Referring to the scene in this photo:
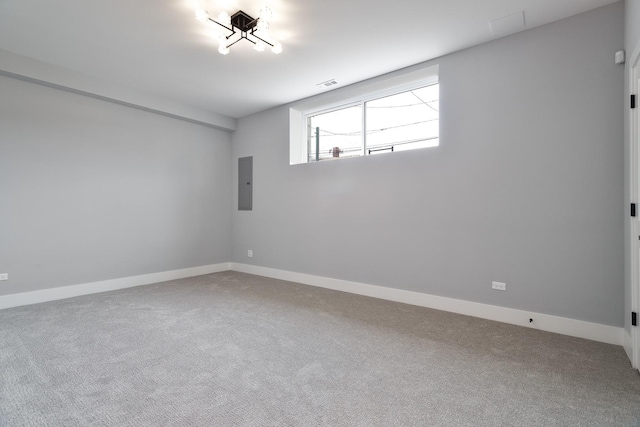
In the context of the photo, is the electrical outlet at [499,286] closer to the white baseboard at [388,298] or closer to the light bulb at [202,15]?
the white baseboard at [388,298]

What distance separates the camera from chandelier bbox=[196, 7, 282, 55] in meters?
2.56

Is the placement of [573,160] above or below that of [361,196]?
above

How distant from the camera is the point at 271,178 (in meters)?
5.25

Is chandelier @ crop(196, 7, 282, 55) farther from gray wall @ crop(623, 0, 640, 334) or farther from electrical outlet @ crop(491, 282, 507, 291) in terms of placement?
electrical outlet @ crop(491, 282, 507, 291)

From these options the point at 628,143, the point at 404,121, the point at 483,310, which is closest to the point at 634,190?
the point at 628,143

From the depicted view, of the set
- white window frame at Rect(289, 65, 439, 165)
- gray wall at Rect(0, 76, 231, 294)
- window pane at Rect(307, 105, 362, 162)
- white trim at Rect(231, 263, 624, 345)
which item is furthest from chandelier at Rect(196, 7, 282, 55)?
white trim at Rect(231, 263, 624, 345)

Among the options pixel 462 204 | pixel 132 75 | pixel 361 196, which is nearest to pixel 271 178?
pixel 361 196

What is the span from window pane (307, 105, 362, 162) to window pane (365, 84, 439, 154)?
0.21 metres

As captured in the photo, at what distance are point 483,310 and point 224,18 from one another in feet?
12.6

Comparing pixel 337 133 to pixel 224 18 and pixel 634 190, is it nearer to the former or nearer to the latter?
pixel 224 18

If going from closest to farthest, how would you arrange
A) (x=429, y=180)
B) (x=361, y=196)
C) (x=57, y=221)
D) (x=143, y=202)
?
1. (x=429, y=180)
2. (x=57, y=221)
3. (x=361, y=196)
4. (x=143, y=202)

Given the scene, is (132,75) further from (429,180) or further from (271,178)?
(429,180)

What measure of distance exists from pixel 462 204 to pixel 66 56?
4872 mm

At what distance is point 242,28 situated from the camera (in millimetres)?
2748
